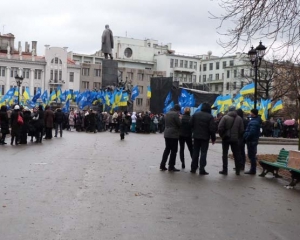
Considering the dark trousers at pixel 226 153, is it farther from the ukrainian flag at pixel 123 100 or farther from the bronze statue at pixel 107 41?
the bronze statue at pixel 107 41

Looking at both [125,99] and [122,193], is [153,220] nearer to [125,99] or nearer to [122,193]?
[122,193]

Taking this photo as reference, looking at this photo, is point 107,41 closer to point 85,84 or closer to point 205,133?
point 205,133

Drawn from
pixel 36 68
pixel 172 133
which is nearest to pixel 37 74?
pixel 36 68

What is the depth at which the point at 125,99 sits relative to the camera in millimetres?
40188

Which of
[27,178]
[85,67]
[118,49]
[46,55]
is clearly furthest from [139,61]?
[27,178]

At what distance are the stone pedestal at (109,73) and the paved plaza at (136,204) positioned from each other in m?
32.0

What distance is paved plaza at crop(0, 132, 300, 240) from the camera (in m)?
6.28

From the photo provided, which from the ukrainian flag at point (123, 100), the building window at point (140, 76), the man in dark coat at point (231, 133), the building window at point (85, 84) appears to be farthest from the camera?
the building window at point (140, 76)

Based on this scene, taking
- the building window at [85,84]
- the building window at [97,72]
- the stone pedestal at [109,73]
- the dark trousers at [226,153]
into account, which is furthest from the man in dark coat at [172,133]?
the building window at [97,72]

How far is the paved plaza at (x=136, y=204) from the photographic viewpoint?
628 cm

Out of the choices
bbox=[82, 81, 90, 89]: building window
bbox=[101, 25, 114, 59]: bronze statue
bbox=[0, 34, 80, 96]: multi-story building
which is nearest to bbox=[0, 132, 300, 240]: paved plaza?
bbox=[101, 25, 114, 59]: bronze statue

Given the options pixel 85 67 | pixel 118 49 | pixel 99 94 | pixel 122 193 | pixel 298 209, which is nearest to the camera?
pixel 298 209

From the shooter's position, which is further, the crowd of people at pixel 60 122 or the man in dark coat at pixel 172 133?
the crowd of people at pixel 60 122

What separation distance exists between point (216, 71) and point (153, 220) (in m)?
107
